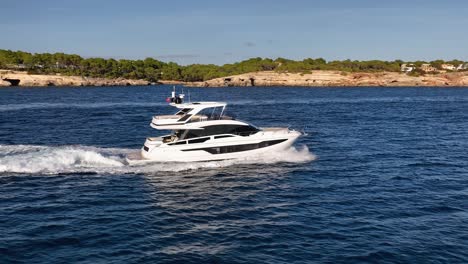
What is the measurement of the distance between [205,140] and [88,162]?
8.35 m

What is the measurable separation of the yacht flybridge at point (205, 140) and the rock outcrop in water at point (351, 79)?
530ft

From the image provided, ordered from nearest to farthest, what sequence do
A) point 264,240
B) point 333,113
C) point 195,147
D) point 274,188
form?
1. point 264,240
2. point 274,188
3. point 195,147
4. point 333,113

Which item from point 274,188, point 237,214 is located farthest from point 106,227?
→ point 274,188

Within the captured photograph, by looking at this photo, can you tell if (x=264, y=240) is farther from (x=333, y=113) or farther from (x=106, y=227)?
(x=333, y=113)

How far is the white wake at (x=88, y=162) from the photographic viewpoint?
30.1 meters

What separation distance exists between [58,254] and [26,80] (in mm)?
176957

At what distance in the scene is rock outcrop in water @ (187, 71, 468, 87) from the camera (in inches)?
7072

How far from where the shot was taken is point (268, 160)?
109 feet

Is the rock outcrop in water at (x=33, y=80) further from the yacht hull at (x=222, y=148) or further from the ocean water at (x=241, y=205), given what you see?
the yacht hull at (x=222, y=148)

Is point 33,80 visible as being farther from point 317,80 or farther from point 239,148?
point 239,148

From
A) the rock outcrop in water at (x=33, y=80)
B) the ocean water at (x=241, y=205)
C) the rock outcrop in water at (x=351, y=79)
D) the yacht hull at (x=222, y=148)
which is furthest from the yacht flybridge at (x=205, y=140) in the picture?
the rock outcrop in water at (x=351, y=79)

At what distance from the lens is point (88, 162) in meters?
31.8

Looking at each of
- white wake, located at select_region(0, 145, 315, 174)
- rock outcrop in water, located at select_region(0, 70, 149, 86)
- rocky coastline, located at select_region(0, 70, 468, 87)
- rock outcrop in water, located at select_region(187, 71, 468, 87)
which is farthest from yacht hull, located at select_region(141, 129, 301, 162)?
rock outcrop in water, located at select_region(187, 71, 468, 87)

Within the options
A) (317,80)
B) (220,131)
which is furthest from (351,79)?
(220,131)
